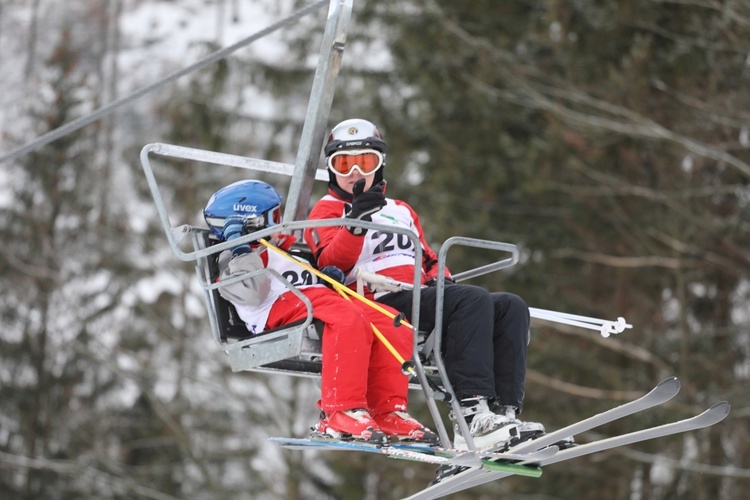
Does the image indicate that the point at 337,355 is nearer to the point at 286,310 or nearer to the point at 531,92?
the point at 286,310

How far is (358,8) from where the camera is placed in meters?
20.2

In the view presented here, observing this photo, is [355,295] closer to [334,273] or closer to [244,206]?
[334,273]

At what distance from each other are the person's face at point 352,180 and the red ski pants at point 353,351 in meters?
0.49

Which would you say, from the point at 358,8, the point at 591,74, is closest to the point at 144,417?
the point at 358,8

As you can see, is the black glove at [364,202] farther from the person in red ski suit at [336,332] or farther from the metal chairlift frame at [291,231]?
the person in red ski suit at [336,332]

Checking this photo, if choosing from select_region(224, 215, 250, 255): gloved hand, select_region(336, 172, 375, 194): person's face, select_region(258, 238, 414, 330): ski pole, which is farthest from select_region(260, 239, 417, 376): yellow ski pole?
select_region(336, 172, 375, 194): person's face

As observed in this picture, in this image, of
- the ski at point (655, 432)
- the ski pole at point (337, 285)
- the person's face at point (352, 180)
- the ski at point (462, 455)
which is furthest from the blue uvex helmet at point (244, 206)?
the ski at point (655, 432)

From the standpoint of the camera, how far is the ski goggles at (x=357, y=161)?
18.4 feet

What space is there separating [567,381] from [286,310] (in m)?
12.4

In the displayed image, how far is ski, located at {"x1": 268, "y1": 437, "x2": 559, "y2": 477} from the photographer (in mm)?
5000

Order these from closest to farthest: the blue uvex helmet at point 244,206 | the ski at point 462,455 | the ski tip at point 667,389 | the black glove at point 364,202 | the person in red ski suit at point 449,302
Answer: the ski tip at point 667,389 → the ski at point 462,455 → the black glove at point 364,202 → the person in red ski suit at point 449,302 → the blue uvex helmet at point 244,206

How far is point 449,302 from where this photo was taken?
219 inches

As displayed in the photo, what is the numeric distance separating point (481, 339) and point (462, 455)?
1.97ft

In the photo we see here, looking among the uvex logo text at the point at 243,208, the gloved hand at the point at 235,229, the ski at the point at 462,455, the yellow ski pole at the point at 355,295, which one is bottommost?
the ski at the point at 462,455
